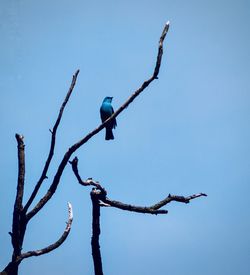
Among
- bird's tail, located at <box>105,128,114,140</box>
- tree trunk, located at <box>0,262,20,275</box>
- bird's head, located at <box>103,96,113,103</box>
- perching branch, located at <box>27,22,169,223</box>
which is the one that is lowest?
tree trunk, located at <box>0,262,20,275</box>

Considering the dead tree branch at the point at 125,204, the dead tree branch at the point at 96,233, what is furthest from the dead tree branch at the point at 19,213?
the dead tree branch at the point at 96,233

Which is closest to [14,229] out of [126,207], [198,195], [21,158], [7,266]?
[7,266]

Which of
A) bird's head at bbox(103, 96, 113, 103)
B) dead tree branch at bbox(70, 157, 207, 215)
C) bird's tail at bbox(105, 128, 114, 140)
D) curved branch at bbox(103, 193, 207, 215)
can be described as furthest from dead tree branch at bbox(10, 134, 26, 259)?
bird's head at bbox(103, 96, 113, 103)

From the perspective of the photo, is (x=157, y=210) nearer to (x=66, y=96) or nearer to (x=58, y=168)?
(x=58, y=168)

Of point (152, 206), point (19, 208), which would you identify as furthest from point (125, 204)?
point (19, 208)

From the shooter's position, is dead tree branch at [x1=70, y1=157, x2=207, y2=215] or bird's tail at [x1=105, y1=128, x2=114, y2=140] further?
bird's tail at [x1=105, y1=128, x2=114, y2=140]

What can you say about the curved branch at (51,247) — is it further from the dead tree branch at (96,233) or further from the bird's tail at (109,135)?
the bird's tail at (109,135)

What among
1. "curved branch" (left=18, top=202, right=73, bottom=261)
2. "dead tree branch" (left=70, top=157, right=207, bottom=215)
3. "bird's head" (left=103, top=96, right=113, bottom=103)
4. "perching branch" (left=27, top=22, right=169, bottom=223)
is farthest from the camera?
"bird's head" (left=103, top=96, right=113, bottom=103)

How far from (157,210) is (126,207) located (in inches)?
14.7

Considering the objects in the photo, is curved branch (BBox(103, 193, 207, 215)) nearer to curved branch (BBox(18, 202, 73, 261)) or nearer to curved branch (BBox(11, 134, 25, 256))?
curved branch (BBox(18, 202, 73, 261))

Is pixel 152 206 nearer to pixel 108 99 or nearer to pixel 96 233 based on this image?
pixel 96 233

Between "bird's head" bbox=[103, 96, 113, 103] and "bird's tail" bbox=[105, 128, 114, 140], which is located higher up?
"bird's head" bbox=[103, 96, 113, 103]

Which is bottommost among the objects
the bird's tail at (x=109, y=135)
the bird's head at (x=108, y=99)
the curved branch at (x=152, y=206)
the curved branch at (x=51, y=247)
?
the curved branch at (x=51, y=247)

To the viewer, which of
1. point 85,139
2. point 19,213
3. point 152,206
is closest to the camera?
point 19,213
